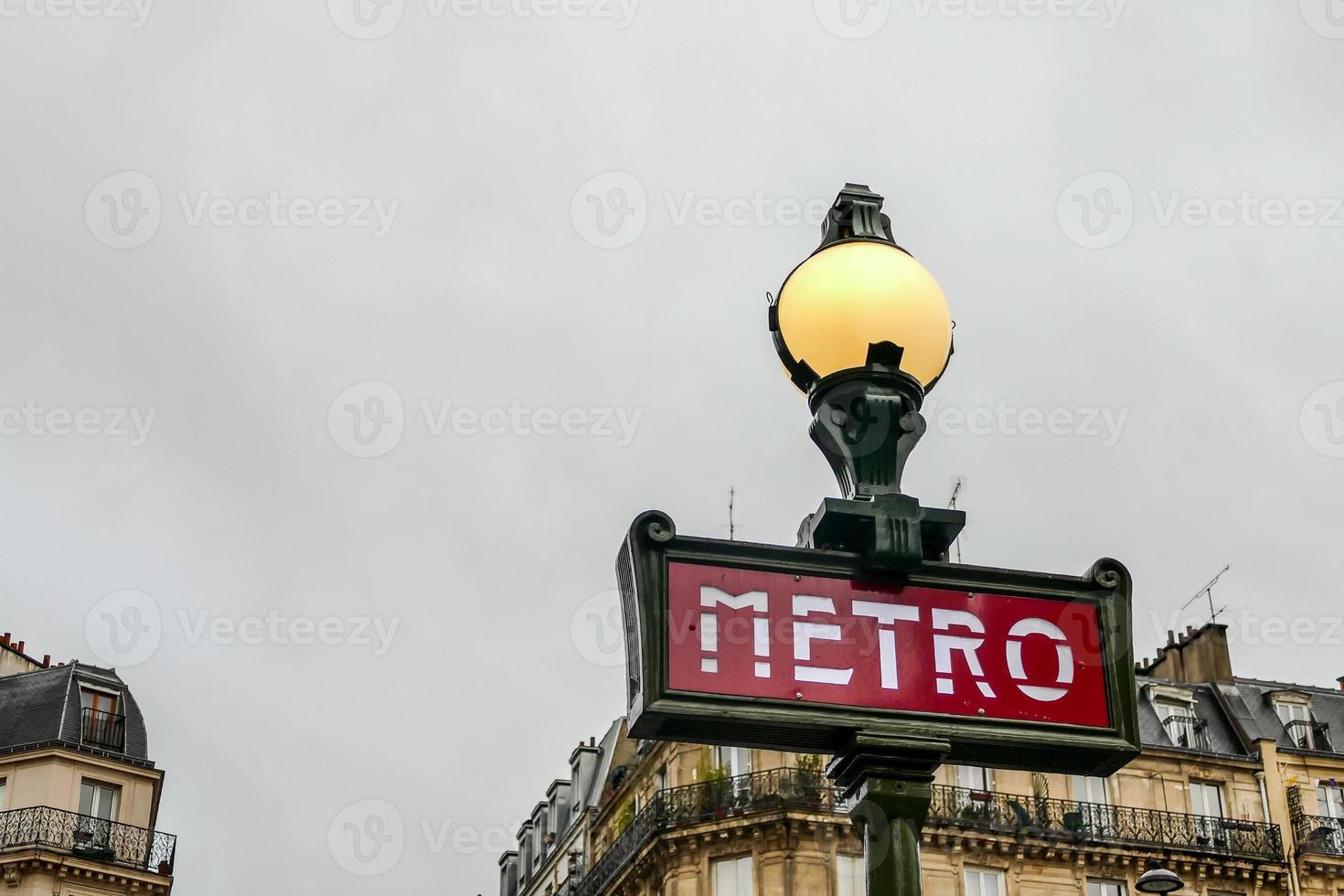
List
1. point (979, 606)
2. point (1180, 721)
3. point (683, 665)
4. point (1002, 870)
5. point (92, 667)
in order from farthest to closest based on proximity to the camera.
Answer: point (92, 667) → point (1180, 721) → point (1002, 870) → point (979, 606) → point (683, 665)

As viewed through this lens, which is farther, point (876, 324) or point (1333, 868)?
point (1333, 868)

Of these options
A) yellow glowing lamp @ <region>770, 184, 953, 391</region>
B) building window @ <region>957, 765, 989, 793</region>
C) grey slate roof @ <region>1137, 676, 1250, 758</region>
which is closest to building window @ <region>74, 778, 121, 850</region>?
building window @ <region>957, 765, 989, 793</region>

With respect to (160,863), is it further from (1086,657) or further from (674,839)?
(1086,657)

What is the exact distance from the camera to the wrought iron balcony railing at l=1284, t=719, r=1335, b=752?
46938 millimetres

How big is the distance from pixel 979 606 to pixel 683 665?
111 cm

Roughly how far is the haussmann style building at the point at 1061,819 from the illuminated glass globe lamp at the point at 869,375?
115 ft

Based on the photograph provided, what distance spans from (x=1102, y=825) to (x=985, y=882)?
340 cm

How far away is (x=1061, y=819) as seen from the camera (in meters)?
43.2

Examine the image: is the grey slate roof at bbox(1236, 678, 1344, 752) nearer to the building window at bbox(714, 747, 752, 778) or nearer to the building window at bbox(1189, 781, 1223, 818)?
the building window at bbox(1189, 781, 1223, 818)

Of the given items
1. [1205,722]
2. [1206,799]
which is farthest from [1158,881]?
[1205,722]

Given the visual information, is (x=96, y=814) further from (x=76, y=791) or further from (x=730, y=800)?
(x=730, y=800)

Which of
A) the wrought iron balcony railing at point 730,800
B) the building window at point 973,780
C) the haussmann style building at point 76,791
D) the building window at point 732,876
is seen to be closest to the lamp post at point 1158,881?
the wrought iron balcony railing at point 730,800

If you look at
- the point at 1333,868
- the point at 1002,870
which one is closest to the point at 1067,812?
the point at 1002,870

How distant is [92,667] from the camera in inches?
2021
